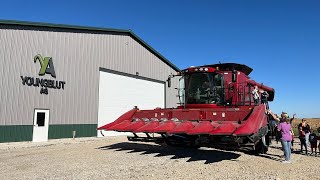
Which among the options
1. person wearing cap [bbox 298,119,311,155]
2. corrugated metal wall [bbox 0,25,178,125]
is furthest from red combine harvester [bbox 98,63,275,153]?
corrugated metal wall [bbox 0,25,178,125]

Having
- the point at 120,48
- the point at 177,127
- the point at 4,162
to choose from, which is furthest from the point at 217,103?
the point at 120,48

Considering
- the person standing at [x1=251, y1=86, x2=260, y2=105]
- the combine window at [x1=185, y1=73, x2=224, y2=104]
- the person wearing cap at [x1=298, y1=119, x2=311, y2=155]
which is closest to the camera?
the combine window at [x1=185, y1=73, x2=224, y2=104]

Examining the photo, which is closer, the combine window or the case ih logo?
the combine window

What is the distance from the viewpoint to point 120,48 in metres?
24.6

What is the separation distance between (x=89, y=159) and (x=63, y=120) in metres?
10.3

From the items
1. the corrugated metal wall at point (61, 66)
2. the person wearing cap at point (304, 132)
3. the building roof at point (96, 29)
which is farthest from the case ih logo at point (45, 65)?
the person wearing cap at point (304, 132)

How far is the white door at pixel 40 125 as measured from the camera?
1814 cm

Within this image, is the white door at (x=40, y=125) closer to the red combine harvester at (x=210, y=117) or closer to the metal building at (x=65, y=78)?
the metal building at (x=65, y=78)

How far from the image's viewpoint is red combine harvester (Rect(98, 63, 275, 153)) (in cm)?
902

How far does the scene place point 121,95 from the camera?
81.1 ft

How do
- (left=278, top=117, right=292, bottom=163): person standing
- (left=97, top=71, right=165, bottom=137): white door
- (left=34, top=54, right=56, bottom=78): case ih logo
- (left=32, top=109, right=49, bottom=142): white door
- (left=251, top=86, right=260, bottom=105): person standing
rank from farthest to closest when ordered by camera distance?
(left=97, top=71, right=165, bottom=137): white door, (left=34, top=54, right=56, bottom=78): case ih logo, (left=32, top=109, right=49, bottom=142): white door, (left=251, top=86, right=260, bottom=105): person standing, (left=278, top=117, right=292, bottom=163): person standing

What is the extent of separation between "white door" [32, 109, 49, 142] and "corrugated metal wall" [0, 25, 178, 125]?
33 cm

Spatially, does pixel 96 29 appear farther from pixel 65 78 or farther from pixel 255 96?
pixel 255 96

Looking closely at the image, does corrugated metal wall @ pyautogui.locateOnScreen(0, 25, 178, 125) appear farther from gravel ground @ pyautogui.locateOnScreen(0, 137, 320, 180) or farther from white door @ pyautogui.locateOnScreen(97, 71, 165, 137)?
gravel ground @ pyautogui.locateOnScreen(0, 137, 320, 180)
